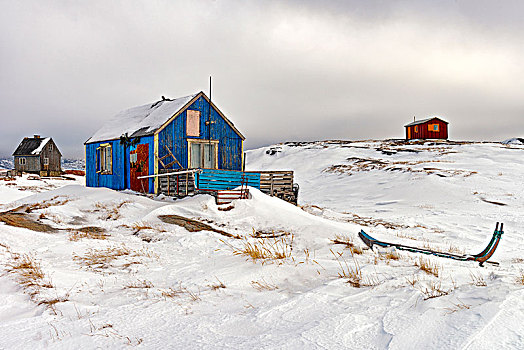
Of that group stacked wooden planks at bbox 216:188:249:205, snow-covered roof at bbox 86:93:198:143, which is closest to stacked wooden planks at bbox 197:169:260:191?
stacked wooden planks at bbox 216:188:249:205

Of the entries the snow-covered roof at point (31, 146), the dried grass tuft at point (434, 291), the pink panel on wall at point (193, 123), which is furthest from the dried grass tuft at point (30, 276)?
the snow-covered roof at point (31, 146)

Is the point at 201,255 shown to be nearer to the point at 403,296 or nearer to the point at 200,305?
the point at 200,305

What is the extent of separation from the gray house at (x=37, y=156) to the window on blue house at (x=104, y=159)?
3558cm

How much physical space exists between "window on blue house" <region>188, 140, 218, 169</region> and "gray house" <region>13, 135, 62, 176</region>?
4250 cm

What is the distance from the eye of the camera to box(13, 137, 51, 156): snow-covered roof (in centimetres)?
5116

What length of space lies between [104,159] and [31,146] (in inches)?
1580

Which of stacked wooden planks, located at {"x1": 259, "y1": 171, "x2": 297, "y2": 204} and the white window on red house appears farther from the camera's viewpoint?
the white window on red house

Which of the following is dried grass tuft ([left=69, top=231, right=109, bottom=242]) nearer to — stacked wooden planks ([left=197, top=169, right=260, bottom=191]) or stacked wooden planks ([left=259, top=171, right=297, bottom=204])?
stacked wooden planks ([left=197, top=169, right=260, bottom=191])

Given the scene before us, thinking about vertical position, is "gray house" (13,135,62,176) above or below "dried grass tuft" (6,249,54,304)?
above

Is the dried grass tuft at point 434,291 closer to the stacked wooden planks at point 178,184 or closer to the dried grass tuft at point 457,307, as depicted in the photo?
the dried grass tuft at point 457,307

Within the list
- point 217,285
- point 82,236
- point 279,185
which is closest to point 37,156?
point 279,185

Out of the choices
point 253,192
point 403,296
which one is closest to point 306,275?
point 403,296

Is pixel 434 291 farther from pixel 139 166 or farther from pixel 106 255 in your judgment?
pixel 139 166

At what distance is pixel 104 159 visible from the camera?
2147 centimetres
